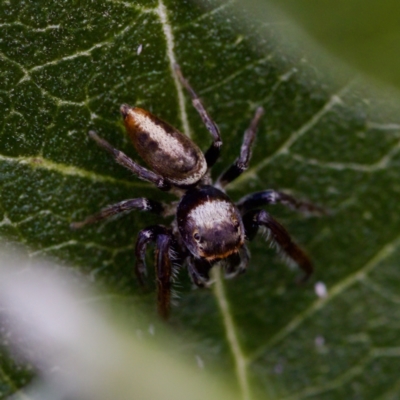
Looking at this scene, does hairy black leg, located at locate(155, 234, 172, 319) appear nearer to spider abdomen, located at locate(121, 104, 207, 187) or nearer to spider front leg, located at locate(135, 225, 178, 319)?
spider front leg, located at locate(135, 225, 178, 319)

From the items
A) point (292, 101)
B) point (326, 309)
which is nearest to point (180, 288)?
point (326, 309)

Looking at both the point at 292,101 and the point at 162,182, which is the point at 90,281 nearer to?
the point at 162,182

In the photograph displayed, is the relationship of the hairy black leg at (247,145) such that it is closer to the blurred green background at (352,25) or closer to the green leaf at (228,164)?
the green leaf at (228,164)

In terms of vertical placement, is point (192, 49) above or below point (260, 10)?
below

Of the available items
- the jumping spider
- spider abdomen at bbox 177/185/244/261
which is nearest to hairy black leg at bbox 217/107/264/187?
the jumping spider

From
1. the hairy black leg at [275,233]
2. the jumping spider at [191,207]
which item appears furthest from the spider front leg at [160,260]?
the hairy black leg at [275,233]

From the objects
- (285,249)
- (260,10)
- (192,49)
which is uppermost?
(260,10)

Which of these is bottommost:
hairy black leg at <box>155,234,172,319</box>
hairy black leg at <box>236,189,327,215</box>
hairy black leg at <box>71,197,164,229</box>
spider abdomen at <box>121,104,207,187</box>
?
hairy black leg at <box>155,234,172,319</box>
